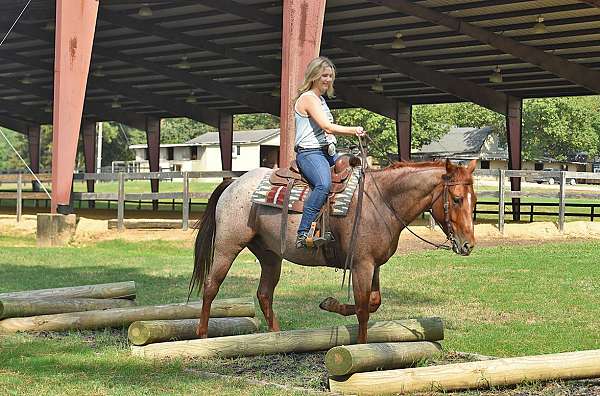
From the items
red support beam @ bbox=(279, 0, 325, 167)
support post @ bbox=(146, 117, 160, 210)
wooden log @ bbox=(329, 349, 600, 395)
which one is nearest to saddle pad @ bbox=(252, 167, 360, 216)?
wooden log @ bbox=(329, 349, 600, 395)

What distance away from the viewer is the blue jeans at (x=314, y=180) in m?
8.07

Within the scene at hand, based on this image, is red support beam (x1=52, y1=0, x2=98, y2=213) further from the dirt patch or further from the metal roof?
the metal roof

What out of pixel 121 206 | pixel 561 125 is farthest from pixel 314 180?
A: pixel 561 125

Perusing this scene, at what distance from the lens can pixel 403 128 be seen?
36.5 meters

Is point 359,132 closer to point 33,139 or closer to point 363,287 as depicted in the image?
point 363,287

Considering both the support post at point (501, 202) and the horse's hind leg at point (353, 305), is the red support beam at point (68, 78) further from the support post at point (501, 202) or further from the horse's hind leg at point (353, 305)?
the horse's hind leg at point (353, 305)

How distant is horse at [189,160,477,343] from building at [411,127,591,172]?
281 ft

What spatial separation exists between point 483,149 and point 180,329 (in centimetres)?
9375

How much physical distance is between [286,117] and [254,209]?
10586 millimetres

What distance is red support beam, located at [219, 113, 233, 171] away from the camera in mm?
40406

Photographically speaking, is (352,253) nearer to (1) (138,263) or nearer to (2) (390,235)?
(2) (390,235)

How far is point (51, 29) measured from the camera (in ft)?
95.7

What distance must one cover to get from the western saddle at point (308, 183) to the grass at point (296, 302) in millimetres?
1130

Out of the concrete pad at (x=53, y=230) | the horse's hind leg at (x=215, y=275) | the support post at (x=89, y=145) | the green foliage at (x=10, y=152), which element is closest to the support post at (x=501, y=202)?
the concrete pad at (x=53, y=230)
